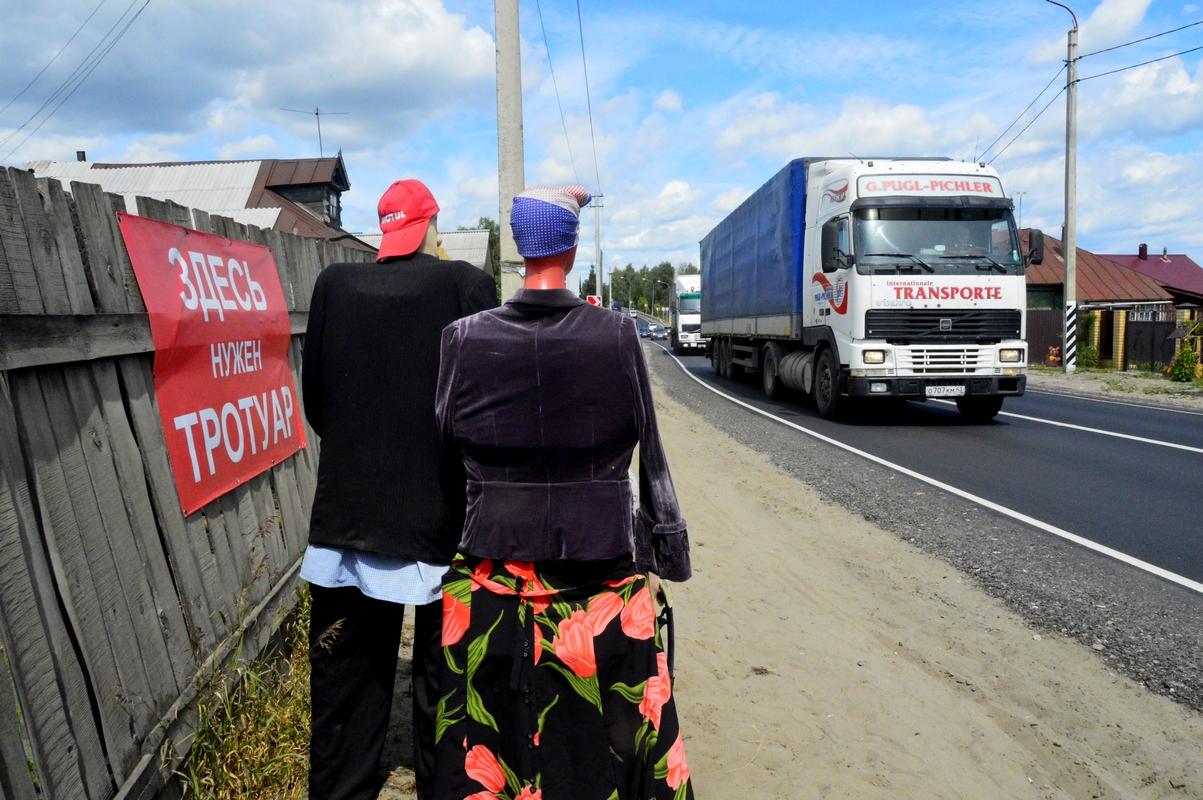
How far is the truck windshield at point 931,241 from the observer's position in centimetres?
1182

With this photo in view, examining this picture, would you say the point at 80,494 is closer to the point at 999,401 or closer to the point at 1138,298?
the point at 999,401

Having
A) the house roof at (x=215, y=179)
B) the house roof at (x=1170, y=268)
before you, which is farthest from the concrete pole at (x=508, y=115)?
the house roof at (x=1170, y=268)

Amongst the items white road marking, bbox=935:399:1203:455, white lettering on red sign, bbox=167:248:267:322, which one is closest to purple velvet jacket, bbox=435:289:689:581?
white lettering on red sign, bbox=167:248:267:322

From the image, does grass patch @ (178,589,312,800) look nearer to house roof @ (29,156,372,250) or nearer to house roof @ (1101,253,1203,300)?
house roof @ (29,156,372,250)

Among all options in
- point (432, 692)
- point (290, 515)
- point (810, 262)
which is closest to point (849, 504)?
A: point (290, 515)

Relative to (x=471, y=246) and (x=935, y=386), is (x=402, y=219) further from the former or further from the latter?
(x=471, y=246)

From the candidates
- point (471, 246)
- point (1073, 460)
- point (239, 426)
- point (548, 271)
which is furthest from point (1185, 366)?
point (471, 246)

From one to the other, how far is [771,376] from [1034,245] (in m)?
6.07

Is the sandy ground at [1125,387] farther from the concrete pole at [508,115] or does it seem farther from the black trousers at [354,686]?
the black trousers at [354,686]

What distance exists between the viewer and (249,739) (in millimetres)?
2867

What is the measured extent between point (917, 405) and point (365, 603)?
48.4 ft

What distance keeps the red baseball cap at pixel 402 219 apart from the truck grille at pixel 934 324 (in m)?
10.1

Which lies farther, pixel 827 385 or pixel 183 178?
pixel 183 178

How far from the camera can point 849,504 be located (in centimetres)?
752
